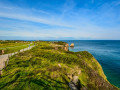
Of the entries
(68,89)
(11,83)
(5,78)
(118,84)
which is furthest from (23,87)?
(118,84)

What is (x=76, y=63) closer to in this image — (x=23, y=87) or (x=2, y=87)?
(x=23, y=87)

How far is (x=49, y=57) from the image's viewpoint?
42.7ft

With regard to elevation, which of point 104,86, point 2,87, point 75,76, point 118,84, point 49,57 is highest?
point 49,57

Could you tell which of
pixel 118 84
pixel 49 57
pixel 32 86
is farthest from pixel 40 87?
pixel 118 84

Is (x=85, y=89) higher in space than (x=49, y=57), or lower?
lower

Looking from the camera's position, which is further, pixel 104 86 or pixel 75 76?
pixel 75 76

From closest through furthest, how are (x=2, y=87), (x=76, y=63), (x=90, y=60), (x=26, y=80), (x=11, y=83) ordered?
1. (x=2, y=87)
2. (x=11, y=83)
3. (x=26, y=80)
4. (x=76, y=63)
5. (x=90, y=60)

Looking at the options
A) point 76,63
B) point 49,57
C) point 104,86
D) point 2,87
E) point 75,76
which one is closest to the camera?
point 2,87

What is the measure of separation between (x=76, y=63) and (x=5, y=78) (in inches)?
382

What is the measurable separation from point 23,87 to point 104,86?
9034mm

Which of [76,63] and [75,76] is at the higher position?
[76,63]

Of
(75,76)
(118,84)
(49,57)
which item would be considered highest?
(49,57)

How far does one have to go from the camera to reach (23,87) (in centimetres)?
602

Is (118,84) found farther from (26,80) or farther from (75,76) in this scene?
(26,80)
